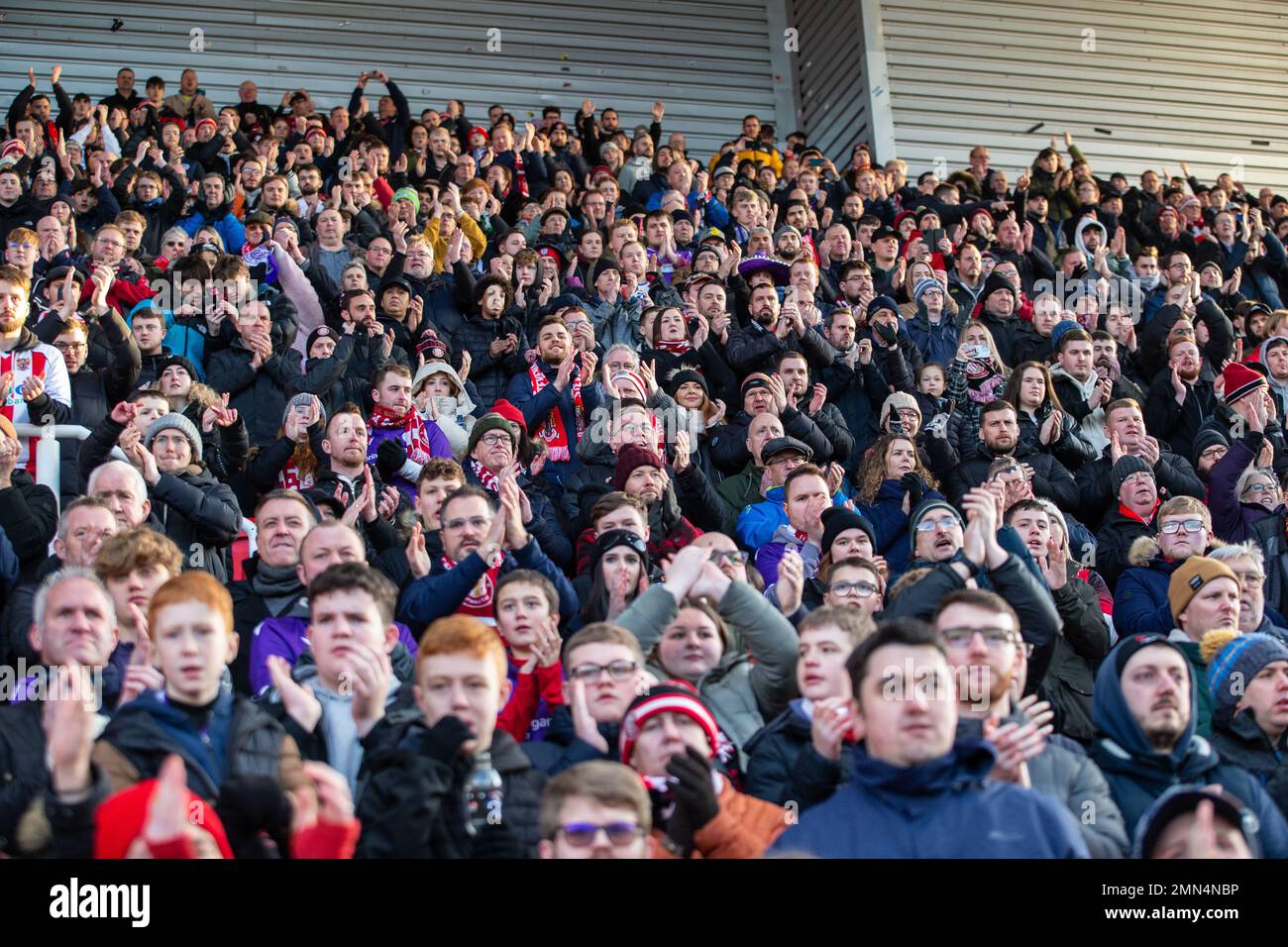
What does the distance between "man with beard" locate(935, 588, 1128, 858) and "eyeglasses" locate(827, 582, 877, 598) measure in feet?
4.33

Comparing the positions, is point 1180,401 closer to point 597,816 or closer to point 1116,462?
point 1116,462

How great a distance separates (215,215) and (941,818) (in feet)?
32.0

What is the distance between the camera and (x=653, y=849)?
4.46 meters

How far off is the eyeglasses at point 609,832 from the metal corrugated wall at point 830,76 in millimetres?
16165

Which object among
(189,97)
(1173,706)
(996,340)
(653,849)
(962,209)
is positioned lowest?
(653,849)

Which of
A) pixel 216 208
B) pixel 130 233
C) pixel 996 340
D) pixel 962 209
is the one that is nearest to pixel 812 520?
Result: pixel 996 340

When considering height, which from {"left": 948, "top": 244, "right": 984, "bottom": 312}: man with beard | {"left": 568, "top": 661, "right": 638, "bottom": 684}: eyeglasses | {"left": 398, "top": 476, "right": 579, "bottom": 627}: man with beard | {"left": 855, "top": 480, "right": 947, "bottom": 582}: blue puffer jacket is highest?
{"left": 948, "top": 244, "right": 984, "bottom": 312}: man with beard

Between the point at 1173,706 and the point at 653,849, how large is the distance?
6.08ft

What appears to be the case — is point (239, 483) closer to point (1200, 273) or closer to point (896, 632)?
point (896, 632)

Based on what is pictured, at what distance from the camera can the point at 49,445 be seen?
7699mm

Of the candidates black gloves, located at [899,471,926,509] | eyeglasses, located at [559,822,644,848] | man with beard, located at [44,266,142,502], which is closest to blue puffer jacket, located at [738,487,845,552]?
black gloves, located at [899,471,926,509]

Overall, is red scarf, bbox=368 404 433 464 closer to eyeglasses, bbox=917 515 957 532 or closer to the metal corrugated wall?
eyeglasses, bbox=917 515 957 532

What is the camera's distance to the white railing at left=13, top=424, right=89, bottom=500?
7.62 m

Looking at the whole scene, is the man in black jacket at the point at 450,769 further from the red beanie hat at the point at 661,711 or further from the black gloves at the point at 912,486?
the black gloves at the point at 912,486
